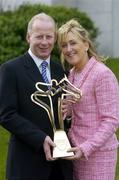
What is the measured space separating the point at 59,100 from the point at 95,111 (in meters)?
0.27

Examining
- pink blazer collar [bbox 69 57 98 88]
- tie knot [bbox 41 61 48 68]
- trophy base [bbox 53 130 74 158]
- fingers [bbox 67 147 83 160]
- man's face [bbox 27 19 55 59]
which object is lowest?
fingers [bbox 67 147 83 160]

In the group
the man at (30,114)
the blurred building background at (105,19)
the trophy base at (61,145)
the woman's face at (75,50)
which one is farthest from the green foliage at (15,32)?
the trophy base at (61,145)

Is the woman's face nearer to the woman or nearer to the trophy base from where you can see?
the woman

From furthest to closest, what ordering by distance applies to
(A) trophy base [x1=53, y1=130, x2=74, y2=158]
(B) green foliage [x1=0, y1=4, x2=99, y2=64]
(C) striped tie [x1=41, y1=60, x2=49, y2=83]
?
(B) green foliage [x1=0, y1=4, x2=99, y2=64] < (C) striped tie [x1=41, y1=60, x2=49, y2=83] < (A) trophy base [x1=53, y1=130, x2=74, y2=158]

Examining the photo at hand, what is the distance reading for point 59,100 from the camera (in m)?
4.48

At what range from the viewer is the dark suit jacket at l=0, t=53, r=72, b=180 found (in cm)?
443

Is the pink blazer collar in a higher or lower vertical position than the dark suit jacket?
higher

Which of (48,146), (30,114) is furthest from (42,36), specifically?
(48,146)

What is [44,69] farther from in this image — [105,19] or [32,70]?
[105,19]

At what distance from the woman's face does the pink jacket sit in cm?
6

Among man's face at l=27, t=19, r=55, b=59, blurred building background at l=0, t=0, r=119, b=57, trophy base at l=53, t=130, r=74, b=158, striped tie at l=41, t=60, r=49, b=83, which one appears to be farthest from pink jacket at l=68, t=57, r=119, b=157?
blurred building background at l=0, t=0, r=119, b=57

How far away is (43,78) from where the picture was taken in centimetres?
459

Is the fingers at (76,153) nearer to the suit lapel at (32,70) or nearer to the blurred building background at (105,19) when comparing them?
the suit lapel at (32,70)

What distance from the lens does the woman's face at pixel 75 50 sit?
459 centimetres
